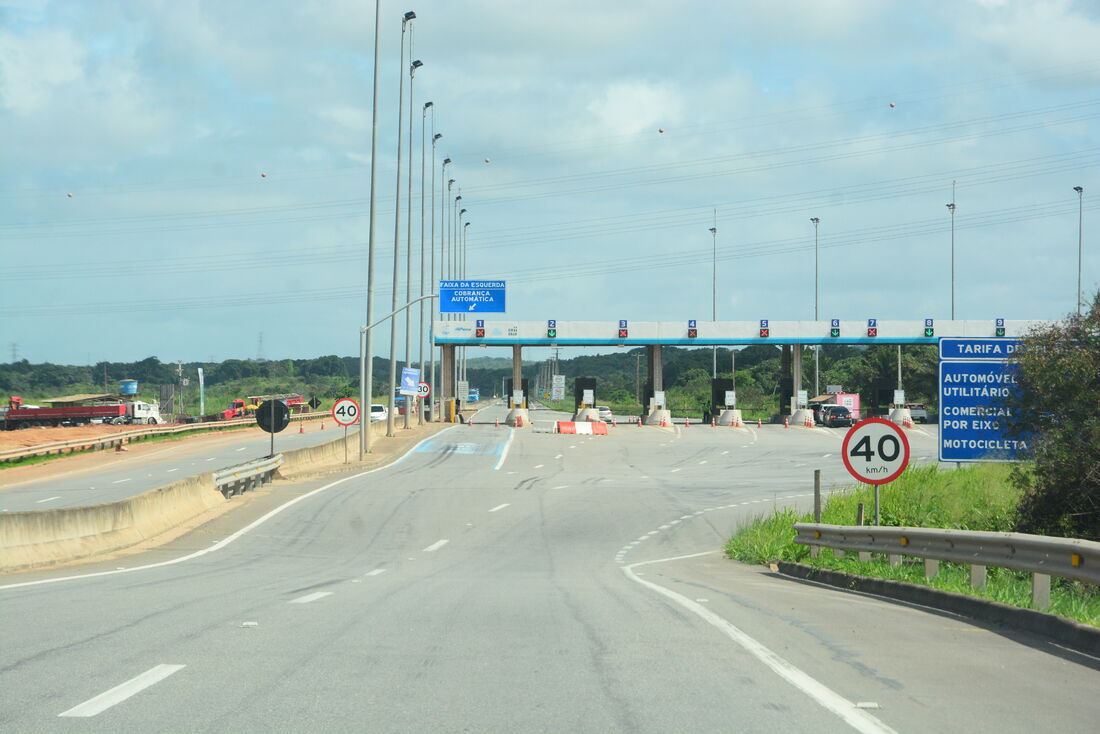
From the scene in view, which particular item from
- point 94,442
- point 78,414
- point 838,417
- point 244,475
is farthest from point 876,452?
point 78,414

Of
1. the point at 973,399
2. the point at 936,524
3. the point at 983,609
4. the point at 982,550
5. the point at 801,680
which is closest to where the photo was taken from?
the point at 801,680

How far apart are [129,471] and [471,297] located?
2463 cm

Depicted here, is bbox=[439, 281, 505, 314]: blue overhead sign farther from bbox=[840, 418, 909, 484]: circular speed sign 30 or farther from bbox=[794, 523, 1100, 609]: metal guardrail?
bbox=[840, 418, 909, 484]: circular speed sign 30

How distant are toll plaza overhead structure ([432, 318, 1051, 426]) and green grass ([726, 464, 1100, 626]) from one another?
55.8 meters

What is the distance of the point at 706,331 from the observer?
8431cm

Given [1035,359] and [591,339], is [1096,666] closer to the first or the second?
[1035,359]

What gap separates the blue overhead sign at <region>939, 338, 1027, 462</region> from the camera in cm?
1769

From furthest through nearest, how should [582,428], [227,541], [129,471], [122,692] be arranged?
[582,428] < [129,471] < [227,541] < [122,692]

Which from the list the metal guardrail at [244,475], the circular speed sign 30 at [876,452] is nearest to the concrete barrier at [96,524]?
the metal guardrail at [244,475]

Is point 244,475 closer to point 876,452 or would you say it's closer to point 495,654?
point 876,452

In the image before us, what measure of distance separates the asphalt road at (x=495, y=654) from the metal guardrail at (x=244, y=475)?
9.55 m

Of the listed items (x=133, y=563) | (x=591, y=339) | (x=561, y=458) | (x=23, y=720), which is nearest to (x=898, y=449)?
(x=133, y=563)

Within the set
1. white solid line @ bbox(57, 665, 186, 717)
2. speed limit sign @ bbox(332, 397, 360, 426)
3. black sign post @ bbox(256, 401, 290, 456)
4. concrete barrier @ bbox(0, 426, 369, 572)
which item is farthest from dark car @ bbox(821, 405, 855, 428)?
white solid line @ bbox(57, 665, 186, 717)

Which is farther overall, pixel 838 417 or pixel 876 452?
pixel 838 417
